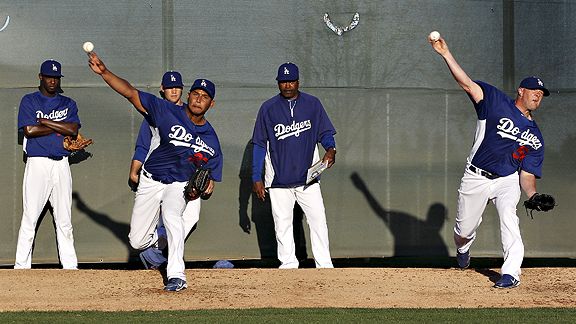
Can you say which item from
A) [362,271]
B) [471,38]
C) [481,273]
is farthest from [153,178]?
[471,38]

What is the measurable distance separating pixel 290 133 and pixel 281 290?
199 cm

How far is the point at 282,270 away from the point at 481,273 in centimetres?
170

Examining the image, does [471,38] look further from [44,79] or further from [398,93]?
[44,79]

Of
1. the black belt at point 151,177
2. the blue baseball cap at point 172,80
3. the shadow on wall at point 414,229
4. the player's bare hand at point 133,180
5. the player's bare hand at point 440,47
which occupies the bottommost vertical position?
the shadow on wall at point 414,229

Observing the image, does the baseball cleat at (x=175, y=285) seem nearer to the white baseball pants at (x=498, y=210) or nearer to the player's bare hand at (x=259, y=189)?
the player's bare hand at (x=259, y=189)

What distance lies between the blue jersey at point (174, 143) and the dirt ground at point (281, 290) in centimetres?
87

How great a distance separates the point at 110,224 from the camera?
11172mm

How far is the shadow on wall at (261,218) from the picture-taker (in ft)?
37.1

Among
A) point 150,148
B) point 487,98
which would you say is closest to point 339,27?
point 487,98

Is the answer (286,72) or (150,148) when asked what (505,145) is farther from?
(150,148)

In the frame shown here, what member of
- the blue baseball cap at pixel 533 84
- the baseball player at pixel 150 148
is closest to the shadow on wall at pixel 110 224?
the baseball player at pixel 150 148

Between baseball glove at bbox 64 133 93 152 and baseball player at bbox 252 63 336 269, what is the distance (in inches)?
60.1

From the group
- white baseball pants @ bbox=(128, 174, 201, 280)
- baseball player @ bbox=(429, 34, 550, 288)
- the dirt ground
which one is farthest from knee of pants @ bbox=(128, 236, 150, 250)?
baseball player @ bbox=(429, 34, 550, 288)

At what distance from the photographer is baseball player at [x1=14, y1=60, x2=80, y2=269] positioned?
34.9 ft
